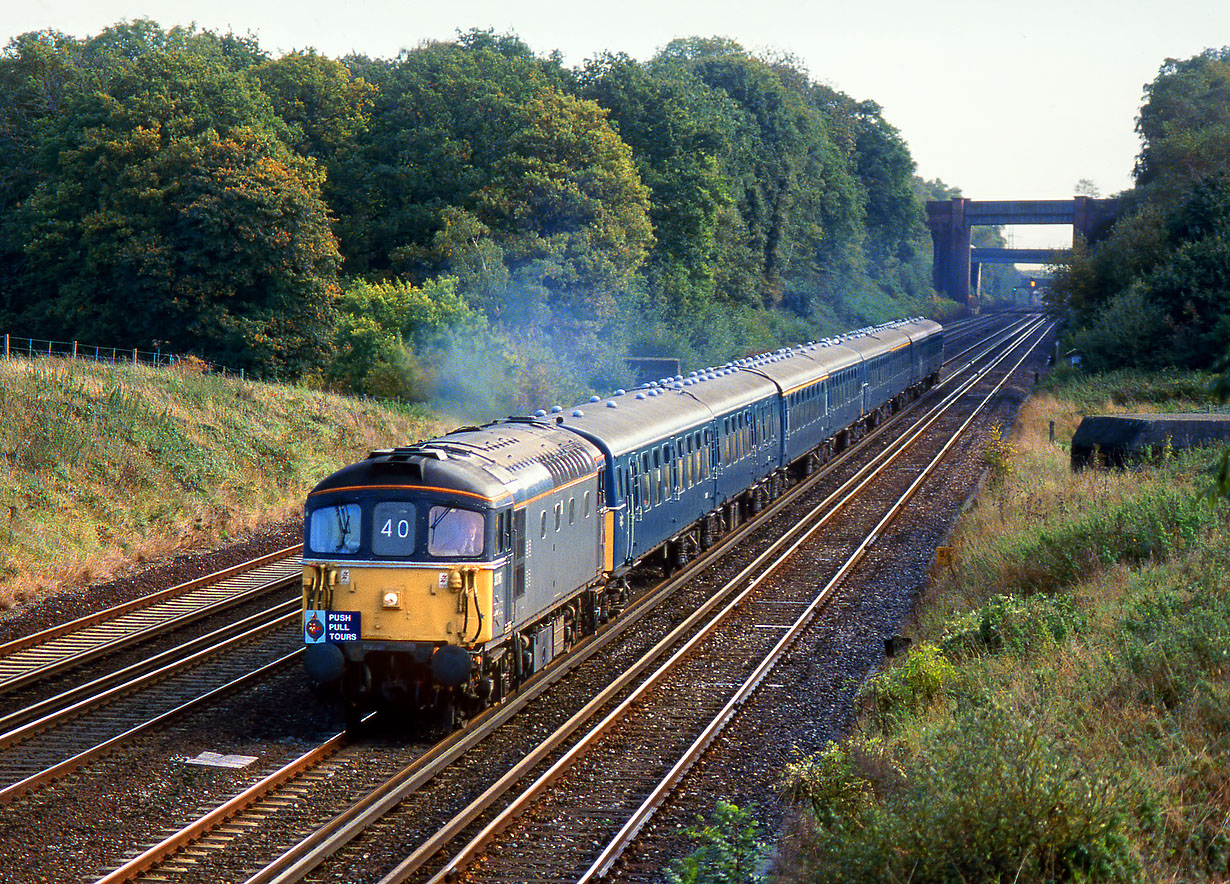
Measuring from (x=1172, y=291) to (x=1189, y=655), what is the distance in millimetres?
35102

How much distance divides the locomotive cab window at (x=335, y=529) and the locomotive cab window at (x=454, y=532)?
2.75ft

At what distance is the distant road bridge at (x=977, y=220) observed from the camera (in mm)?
104938

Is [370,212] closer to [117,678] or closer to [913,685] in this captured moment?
[117,678]

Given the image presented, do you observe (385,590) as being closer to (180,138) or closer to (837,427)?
(837,427)

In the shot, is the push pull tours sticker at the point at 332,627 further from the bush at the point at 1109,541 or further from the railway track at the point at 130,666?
the bush at the point at 1109,541

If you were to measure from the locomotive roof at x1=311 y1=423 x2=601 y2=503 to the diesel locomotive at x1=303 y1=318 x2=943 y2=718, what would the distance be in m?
0.02

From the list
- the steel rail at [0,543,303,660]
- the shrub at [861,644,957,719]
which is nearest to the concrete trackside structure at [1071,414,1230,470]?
the shrub at [861,644,957,719]

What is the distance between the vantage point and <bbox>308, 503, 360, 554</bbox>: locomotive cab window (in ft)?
42.5

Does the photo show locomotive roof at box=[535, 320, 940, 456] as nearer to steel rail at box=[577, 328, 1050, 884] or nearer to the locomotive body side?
steel rail at box=[577, 328, 1050, 884]

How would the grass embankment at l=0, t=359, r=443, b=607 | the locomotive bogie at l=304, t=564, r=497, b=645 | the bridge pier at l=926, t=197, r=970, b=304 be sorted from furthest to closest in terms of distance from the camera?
the bridge pier at l=926, t=197, r=970, b=304
the grass embankment at l=0, t=359, r=443, b=607
the locomotive bogie at l=304, t=564, r=497, b=645

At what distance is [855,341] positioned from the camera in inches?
1730

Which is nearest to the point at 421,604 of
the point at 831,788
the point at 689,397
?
the point at 831,788

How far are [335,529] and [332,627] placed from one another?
3.44 feet

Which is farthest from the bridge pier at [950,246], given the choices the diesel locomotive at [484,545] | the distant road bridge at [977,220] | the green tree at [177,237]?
the diesel locomotive at [484,545]
